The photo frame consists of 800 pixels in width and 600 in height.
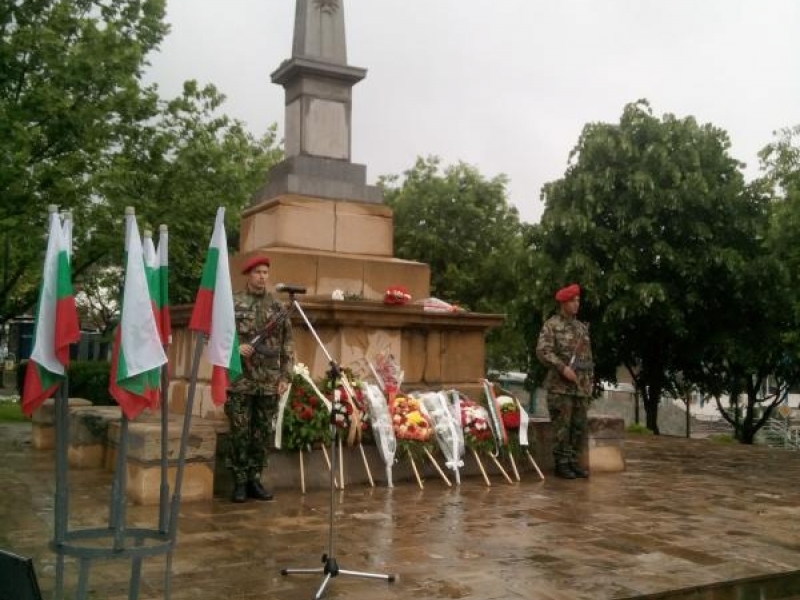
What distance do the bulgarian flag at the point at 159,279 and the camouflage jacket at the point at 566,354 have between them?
5837mm

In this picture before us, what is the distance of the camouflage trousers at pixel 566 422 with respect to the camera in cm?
889

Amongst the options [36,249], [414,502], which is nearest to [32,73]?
[36,249]

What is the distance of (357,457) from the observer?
26.6 ft

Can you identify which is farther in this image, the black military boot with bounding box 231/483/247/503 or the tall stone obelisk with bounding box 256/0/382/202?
the tall stone obelisk with bounding box 256/0/382/202

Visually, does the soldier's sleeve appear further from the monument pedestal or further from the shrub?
the shrub

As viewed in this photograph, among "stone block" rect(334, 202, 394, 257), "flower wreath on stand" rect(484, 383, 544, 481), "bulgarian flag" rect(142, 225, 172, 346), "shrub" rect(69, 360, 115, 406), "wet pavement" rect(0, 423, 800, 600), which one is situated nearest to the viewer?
"bulgarian flag" rect(142, 225, 172, 346)

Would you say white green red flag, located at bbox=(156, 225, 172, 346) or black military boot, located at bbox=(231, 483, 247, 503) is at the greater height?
white green red flag, located at bbox=(156, 225, 172, 346)

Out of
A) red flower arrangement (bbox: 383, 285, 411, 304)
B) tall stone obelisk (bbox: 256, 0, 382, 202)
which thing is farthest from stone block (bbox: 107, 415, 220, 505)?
tall stone obelisk (bbox: 256, 0, 382, 202)

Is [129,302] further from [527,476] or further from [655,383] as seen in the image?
[655,383]

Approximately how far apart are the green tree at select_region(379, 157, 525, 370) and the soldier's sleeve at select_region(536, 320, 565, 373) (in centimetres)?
1937

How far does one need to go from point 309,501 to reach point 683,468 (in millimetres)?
5226

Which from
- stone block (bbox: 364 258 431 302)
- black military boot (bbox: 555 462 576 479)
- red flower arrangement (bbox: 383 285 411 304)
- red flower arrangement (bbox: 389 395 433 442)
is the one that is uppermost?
stone block (bbox: 364 258 431 302)

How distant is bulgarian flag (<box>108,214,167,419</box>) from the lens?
335 cm

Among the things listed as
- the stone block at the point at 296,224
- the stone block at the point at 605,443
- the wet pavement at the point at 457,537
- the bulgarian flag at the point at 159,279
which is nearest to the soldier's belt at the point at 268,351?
the wet pavement at the point at 457,537
